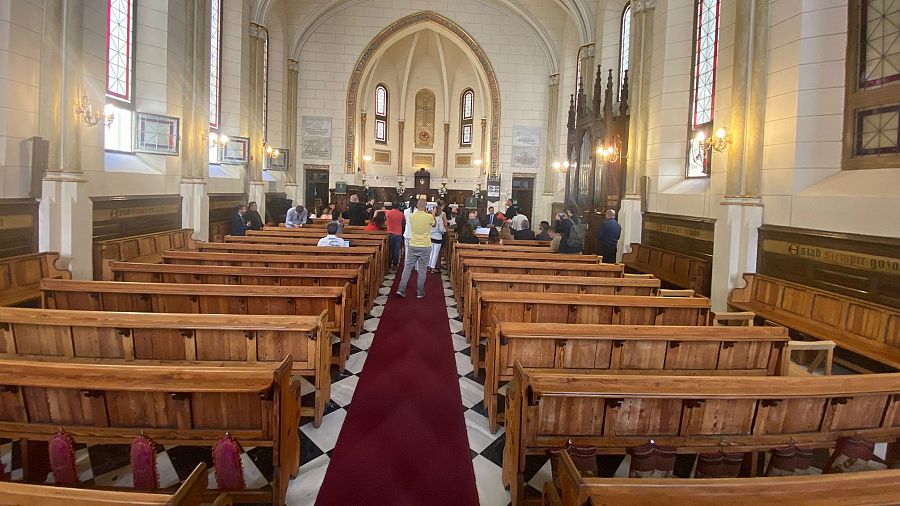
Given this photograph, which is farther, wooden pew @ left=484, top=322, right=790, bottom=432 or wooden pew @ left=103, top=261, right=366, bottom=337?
wooden pew @ left=103, top=261, right=366, bottom=337

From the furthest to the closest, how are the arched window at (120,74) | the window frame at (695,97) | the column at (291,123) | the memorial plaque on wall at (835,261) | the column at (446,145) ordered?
the column at (446,145)
the column at (291,123)
the arched window at (120,74)
the window frame at (695,97)
the memorial plaque on wall at (835,261)

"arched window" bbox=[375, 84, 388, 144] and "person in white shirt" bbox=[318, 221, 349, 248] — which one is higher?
"arched window" bbox=[375, 84, 388, 144]

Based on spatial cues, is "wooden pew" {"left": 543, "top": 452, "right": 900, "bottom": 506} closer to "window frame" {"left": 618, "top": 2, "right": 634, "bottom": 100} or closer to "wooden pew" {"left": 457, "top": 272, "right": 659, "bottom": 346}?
"wooden pew" {"left": 457, "top": 272, "right": 659, "bottom": 346}

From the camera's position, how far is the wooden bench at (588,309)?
474 centimetres

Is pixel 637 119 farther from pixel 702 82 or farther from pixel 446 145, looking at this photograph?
pixel 446 145

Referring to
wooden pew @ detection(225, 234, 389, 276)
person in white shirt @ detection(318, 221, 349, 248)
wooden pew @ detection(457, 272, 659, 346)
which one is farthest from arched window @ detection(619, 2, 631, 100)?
person in white shirt @ detection(318, 221, 349, 248)

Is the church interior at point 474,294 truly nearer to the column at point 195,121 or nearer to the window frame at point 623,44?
the column at point 195,121

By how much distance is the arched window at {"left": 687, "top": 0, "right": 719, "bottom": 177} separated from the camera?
8984 mm

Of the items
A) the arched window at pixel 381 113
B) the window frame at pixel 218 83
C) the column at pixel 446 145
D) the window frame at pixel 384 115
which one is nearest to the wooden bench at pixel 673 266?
the window frame at pixel 218 83

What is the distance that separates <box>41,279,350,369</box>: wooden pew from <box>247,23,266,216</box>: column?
10501 millimetres

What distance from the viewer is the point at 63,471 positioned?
2377mm

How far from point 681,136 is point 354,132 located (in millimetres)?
14480

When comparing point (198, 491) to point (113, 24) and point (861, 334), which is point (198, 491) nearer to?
point (861, 334)

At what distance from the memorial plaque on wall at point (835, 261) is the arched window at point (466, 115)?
1828 centimetres
